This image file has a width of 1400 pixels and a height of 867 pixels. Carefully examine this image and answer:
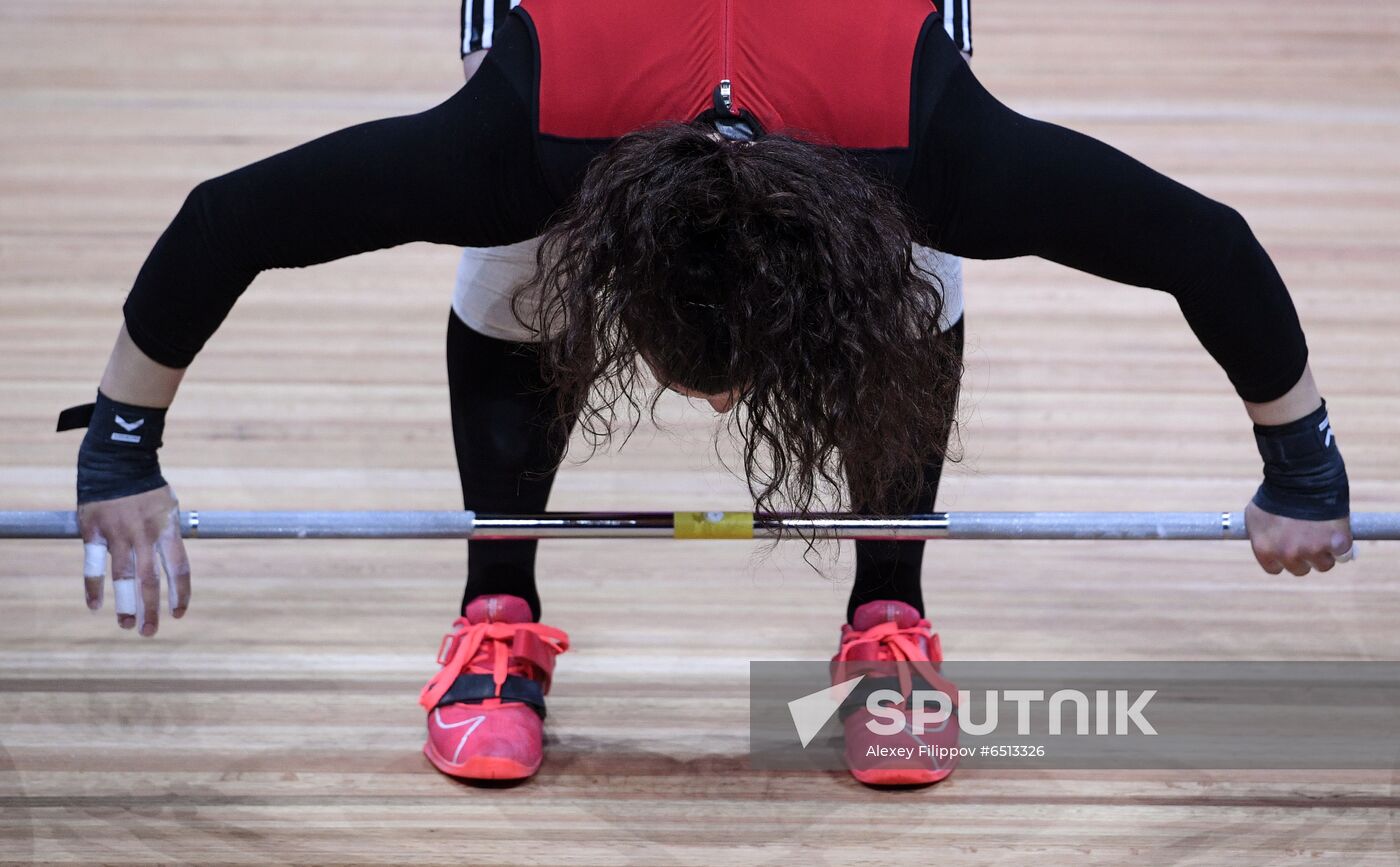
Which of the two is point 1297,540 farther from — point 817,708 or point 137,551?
point 137,551

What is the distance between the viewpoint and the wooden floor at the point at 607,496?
1194mm

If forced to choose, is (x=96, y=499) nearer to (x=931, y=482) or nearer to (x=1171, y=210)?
(x=931, y=482)

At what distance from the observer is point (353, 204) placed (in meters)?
0.95

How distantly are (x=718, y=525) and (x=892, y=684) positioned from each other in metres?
0.25

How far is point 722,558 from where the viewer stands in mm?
1599

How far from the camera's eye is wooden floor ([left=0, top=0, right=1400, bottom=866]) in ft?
3.92

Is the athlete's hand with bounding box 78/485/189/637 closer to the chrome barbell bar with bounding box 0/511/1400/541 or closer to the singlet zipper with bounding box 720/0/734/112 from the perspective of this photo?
the chrome barbell bar with bounding box 0/511/1400/541

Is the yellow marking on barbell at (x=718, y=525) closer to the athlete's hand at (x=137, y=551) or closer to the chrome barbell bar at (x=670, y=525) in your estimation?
the chrome barbell bar at (x=670, y=525)

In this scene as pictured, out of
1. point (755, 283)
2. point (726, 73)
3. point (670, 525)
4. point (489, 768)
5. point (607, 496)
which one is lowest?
point (489, 768)

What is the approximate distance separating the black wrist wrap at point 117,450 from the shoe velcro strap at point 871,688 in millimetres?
609

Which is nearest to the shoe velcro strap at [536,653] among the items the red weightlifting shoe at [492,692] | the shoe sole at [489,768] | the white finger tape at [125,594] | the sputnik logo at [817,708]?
the red weightlifting shoe at [492,692]

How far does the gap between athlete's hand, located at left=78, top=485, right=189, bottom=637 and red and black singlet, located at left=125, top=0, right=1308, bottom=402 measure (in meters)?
0.23

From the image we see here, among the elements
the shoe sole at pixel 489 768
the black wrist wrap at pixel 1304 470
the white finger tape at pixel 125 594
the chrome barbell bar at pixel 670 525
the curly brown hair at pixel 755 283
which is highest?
the curly brown hair at pixel 755 283

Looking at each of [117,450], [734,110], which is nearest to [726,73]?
[734,110]
